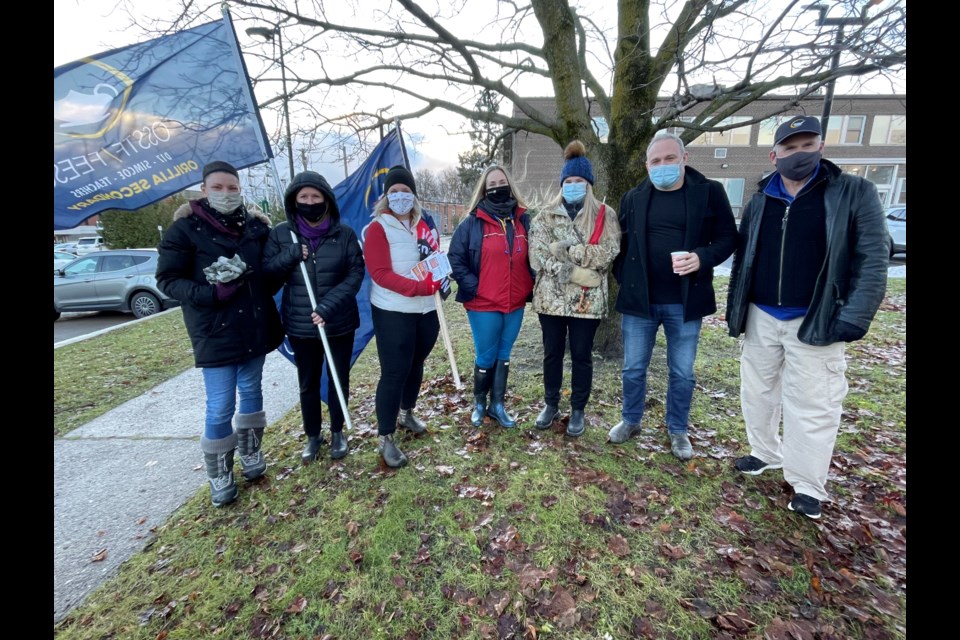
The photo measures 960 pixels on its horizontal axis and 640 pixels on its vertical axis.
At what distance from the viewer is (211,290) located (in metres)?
2.86

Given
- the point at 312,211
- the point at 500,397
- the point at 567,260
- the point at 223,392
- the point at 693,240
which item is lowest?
the point at 500,397

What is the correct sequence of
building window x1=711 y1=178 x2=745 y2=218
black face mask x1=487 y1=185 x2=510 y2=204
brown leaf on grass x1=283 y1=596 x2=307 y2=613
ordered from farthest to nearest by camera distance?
building window x1=711 y1=178 x2=745 y2=218
black face mask x1=487 y1=185 x2=510 y2=204
brown leaf on grass x1=283 y1=596 x2=307 y2=613

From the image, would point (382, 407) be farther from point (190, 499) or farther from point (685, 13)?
point (685, 13)

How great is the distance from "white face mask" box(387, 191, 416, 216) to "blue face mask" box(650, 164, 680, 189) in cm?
190

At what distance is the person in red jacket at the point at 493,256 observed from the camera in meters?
3.50

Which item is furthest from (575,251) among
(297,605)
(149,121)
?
(149,121)

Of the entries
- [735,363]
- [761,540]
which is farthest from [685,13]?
[761,540]

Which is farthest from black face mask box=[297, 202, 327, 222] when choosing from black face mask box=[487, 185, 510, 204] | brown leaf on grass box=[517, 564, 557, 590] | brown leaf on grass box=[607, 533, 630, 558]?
brown leaf on grass box=[607, 533, 630, 558]

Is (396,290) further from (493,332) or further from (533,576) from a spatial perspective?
(533,576)

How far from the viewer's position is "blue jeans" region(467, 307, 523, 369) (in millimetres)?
3670

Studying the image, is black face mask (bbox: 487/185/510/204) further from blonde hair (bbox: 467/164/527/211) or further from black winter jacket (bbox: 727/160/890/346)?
black winter jacket (bbox: 727/160/890/346)

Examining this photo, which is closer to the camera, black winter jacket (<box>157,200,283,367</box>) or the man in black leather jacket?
the man in black leather jacket

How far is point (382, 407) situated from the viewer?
11.3ft

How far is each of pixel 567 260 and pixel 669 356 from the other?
1152mm
